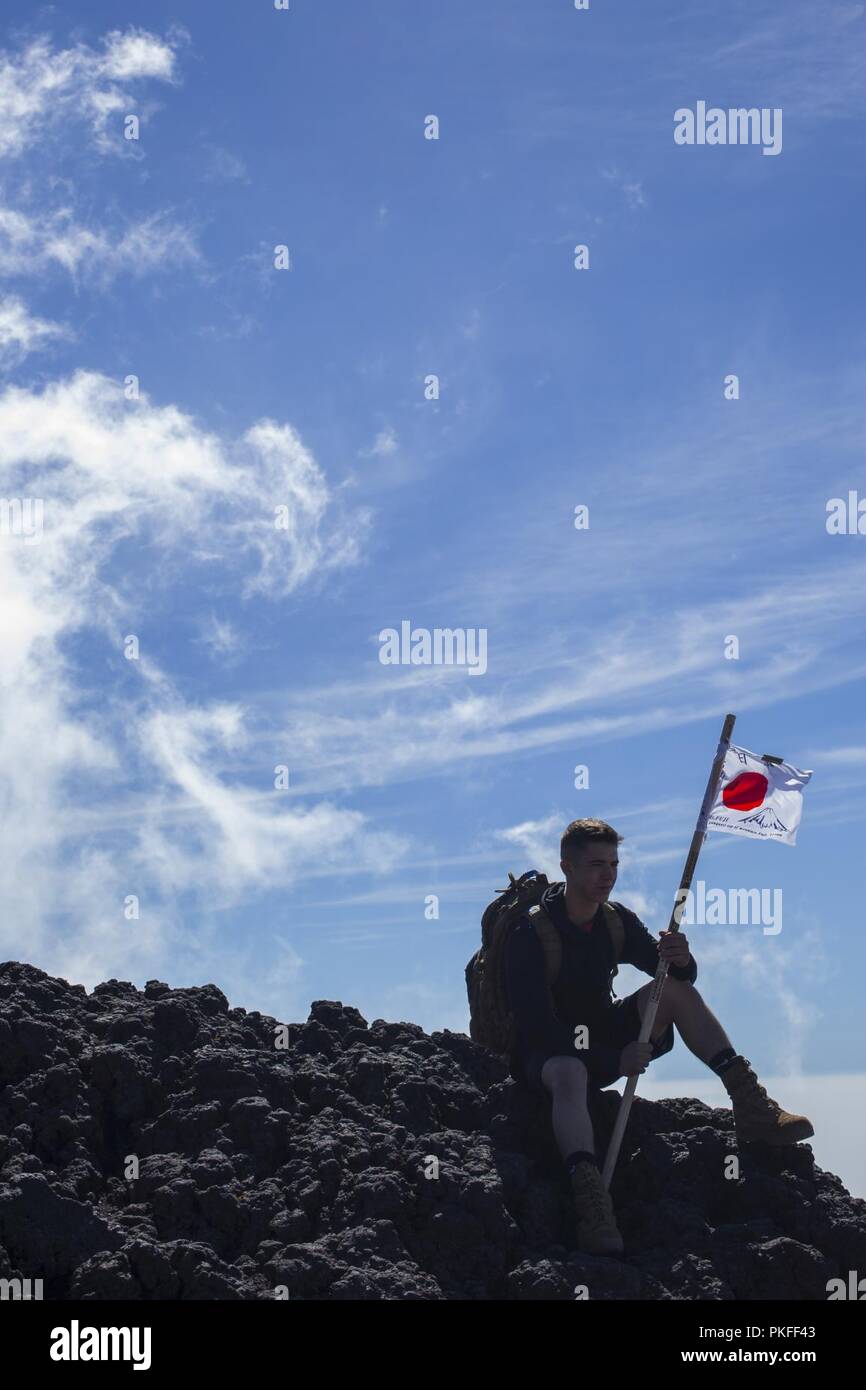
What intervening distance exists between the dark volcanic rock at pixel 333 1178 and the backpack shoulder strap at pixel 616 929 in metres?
1.15

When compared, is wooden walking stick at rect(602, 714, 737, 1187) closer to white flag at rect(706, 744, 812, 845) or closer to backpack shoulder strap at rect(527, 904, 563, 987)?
white flag at rect(706, 744, 812, 845)

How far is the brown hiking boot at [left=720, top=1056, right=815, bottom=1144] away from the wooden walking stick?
76 cm

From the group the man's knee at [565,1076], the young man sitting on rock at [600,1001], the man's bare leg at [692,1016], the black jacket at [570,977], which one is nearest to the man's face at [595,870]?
the young man sitting on rock at [600,1001]

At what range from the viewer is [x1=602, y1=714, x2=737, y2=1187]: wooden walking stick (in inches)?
377

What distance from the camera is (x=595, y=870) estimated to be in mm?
10156

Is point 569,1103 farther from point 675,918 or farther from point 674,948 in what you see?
point 675,918

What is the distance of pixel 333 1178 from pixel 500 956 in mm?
2198

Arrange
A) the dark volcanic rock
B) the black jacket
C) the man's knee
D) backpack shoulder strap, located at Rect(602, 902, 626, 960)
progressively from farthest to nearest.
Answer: backpack shoulder strap, located at Rect(602, 902, 626, 960) < the black jacket < the man's knee < the dark volcanic rock

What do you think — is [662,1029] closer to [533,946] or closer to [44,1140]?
[533,946]

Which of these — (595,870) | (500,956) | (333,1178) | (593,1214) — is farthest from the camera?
(500,956)

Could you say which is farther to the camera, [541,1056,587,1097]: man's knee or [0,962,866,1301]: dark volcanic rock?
[541,1056,587,1097]: man's knee

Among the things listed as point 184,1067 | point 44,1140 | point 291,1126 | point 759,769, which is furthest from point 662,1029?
point 44,1140

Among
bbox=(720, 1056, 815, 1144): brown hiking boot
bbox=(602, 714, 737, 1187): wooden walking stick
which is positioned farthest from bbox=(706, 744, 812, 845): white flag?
bbox=(720, 1056, 815, 1144): brown hiking boot

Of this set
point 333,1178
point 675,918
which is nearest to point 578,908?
point 675,918
